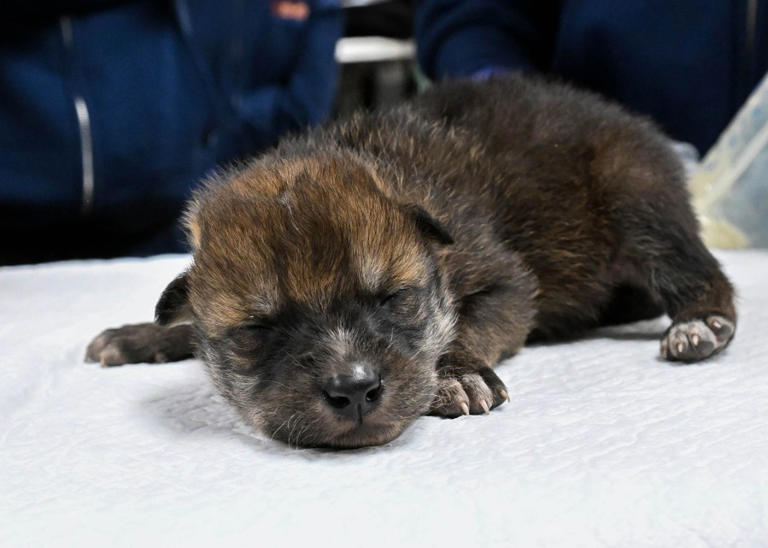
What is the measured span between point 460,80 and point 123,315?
1277 millimetres

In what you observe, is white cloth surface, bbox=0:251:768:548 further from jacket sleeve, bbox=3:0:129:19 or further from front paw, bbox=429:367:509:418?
jacket sleeve, bbox=3:0:129:19

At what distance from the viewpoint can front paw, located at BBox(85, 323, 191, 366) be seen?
7.97 feet

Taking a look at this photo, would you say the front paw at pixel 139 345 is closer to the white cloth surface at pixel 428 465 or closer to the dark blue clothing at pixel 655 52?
the white cloth surface at pixel 428 465

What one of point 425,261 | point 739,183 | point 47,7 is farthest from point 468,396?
point 47,7

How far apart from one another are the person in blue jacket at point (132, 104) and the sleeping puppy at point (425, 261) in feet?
4.79

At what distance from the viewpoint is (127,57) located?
3785mm

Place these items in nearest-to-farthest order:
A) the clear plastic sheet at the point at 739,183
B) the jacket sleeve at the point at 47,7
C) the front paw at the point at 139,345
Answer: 1. the front paw at the point at 139,345
2. the clear plastic sheet at the point at 739,183
3. the jacket sleeve at the point at 47,7

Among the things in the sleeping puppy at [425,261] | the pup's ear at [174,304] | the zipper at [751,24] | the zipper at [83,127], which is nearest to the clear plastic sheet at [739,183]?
the zipper at [751,24]

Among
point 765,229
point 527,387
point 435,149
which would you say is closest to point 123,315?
point 435,149

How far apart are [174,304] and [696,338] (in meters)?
1.23

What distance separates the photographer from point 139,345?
2.47m

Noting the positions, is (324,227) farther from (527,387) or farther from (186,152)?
(186,152)

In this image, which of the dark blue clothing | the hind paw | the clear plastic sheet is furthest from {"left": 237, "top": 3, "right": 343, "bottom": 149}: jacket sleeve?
the hind paw

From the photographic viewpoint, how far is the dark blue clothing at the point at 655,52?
12.0 ft
